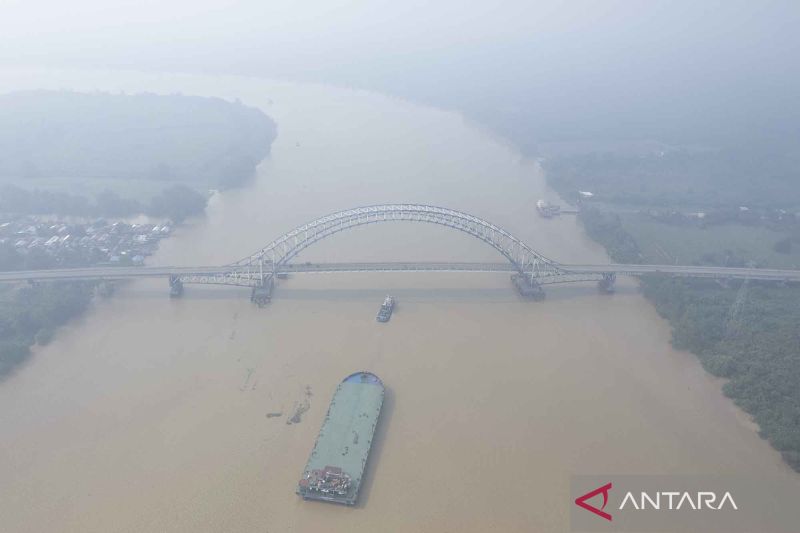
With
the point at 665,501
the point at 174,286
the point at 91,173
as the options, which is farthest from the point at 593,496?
the point at 91,173

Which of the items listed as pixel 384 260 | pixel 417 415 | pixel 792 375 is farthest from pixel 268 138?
pixel 792 375

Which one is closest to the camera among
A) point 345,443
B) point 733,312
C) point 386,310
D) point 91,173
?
point 345,443

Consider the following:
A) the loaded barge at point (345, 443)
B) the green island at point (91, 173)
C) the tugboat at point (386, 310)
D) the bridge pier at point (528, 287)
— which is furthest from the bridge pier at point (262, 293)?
the bridge pier at point (528, 287)

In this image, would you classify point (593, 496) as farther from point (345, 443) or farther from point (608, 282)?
point (608, 282)

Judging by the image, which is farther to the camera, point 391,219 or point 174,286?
point 391,219

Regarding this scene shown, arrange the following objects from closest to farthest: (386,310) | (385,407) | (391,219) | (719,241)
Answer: (385,407) < (386,310) < (391,219) < (719,241)

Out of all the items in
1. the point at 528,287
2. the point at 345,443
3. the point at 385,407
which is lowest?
the point at 345,443

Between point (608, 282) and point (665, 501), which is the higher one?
point (608, 282)

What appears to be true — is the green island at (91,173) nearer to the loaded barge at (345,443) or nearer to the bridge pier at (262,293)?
the bridge pier at (262,293)
